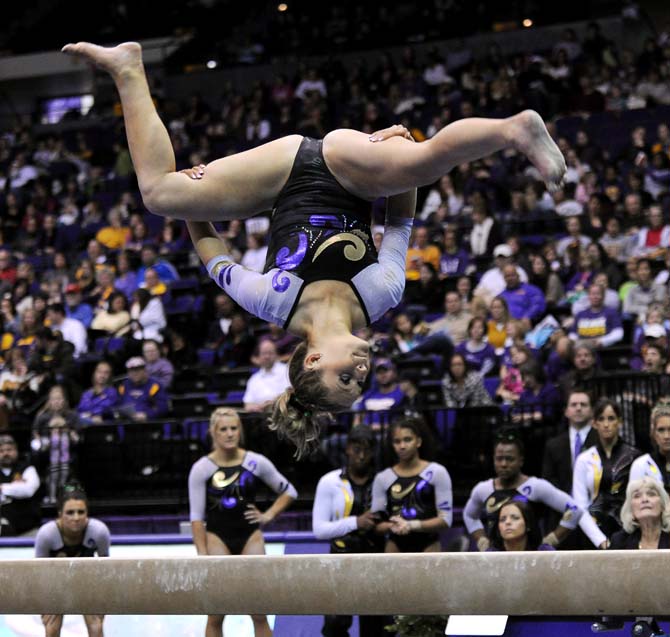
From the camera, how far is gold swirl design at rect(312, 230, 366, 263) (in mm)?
4105

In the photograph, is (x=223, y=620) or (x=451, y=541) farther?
(x=451, y=541)

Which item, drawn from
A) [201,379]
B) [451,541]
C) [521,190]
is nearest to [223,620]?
[451,541]

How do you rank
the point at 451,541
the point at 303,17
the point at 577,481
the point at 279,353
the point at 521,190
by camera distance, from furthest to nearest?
1. the point at 303,17
2. the point at 521,190
3. the point at 279,353
4. the point at 451,541
5. the point at 577,481

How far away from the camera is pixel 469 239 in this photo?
1166 cm

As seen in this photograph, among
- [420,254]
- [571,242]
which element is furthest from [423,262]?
[571,242]

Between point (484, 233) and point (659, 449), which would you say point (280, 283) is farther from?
point (484, 233)

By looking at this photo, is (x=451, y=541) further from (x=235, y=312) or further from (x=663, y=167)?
(x=663, y=167)

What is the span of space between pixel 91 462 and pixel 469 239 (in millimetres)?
4709

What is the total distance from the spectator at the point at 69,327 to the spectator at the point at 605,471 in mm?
6308

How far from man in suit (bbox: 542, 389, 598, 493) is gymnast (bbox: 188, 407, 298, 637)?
185 centimetres

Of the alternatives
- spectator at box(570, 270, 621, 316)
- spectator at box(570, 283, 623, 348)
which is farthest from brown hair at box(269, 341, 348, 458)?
spectator at box(570, 270, 621, 316)

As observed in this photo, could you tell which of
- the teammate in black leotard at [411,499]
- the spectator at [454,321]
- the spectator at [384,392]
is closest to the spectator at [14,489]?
the spectator at [384,392]

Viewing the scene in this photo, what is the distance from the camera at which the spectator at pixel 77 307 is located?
40.0 feet

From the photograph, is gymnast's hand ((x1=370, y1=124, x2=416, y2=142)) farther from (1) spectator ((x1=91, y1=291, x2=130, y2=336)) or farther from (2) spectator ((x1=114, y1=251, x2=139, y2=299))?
(2) spectator ((x1=114, y1=251, x2=139, y2=299))
